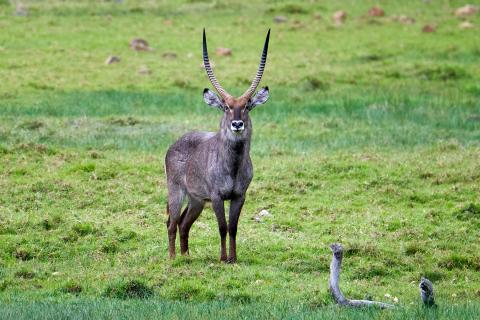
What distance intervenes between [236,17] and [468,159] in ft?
52.0

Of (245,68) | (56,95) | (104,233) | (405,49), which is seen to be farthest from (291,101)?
(104,233)

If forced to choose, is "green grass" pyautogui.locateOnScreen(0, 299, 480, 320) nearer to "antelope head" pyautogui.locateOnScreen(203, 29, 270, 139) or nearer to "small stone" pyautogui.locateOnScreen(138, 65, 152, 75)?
"antelope head" pyautogui.locateOnScreen(203, 29, 270, 139)

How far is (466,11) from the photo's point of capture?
31719mm

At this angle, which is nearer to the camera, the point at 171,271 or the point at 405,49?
the point at 171,271

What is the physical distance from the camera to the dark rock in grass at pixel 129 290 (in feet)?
32.7

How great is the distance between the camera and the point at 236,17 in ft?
100

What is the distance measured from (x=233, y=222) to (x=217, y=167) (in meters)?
0.64

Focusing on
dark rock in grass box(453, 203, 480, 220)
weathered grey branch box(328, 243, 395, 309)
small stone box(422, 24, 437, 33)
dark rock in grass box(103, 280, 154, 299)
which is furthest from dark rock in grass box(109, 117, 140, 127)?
small stone box(422, 24, 437, 33)

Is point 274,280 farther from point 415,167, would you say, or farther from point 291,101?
point 291,101

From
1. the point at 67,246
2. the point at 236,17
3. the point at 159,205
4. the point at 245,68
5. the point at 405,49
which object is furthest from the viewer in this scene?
the point at 236,17

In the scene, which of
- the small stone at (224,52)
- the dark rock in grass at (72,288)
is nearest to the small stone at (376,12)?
the small stone at (224,52)

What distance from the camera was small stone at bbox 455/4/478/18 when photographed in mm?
31562

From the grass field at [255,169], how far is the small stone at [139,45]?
207 millimetres

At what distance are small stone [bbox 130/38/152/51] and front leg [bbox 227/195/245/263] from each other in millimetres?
15297
